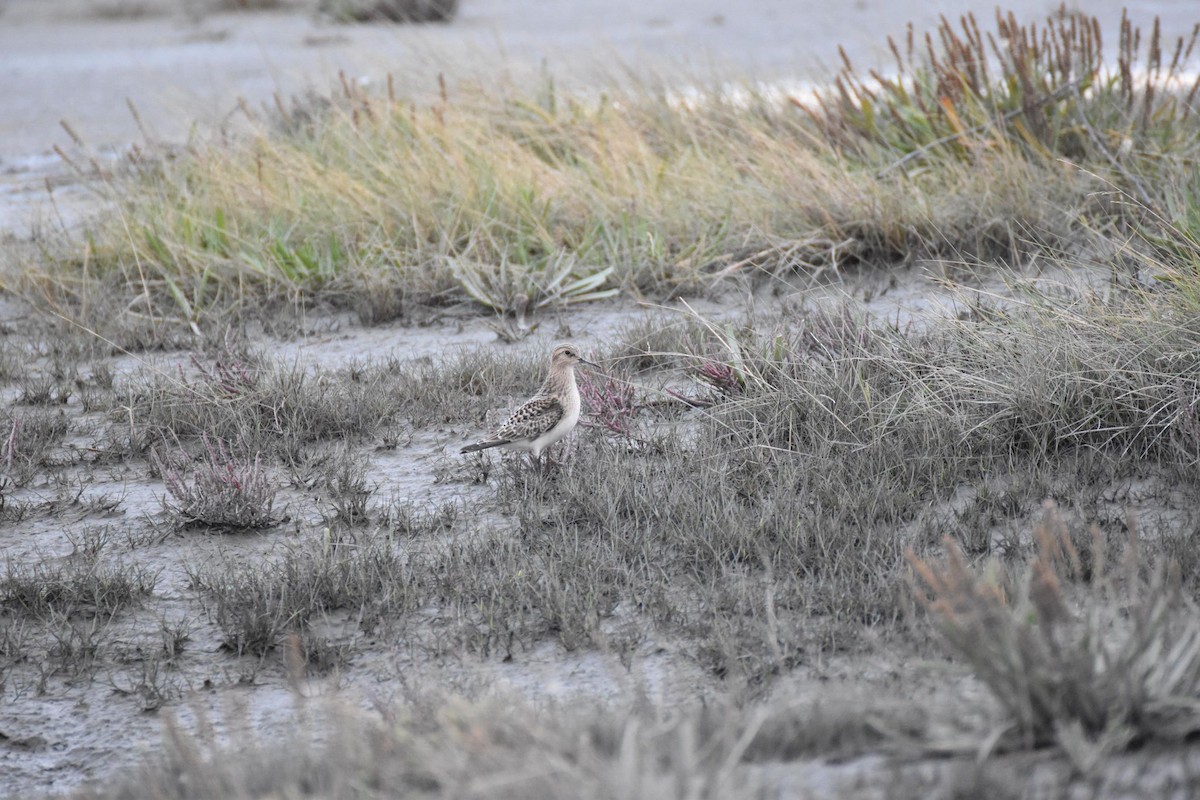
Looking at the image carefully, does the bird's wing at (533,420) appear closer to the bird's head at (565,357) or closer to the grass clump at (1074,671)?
the bird's head at (565,357)

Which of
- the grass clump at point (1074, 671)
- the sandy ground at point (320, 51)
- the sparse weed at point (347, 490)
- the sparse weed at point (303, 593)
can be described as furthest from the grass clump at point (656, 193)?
the grass clump at point (1074, 671)

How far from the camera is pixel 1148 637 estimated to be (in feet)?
8.18

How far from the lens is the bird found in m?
4.64

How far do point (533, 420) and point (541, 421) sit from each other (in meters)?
0.03

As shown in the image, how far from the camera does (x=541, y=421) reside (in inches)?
182

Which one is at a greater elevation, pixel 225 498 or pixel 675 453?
pixel 675 453

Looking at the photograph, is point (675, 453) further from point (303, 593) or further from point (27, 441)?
point (27, 441)

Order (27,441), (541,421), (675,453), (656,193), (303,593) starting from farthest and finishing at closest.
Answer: (656,193)
(27,441)
(675,453)
(541,421)
(303,593)

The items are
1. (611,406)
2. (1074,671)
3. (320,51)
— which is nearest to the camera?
(1074,671)

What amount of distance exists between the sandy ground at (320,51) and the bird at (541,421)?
17.5ft

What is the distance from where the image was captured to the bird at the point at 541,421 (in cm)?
464

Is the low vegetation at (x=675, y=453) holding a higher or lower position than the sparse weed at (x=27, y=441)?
higher

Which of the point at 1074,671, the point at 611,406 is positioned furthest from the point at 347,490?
the point at 1074,671

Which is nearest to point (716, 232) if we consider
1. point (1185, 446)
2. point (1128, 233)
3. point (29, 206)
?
point (1128, 233)
